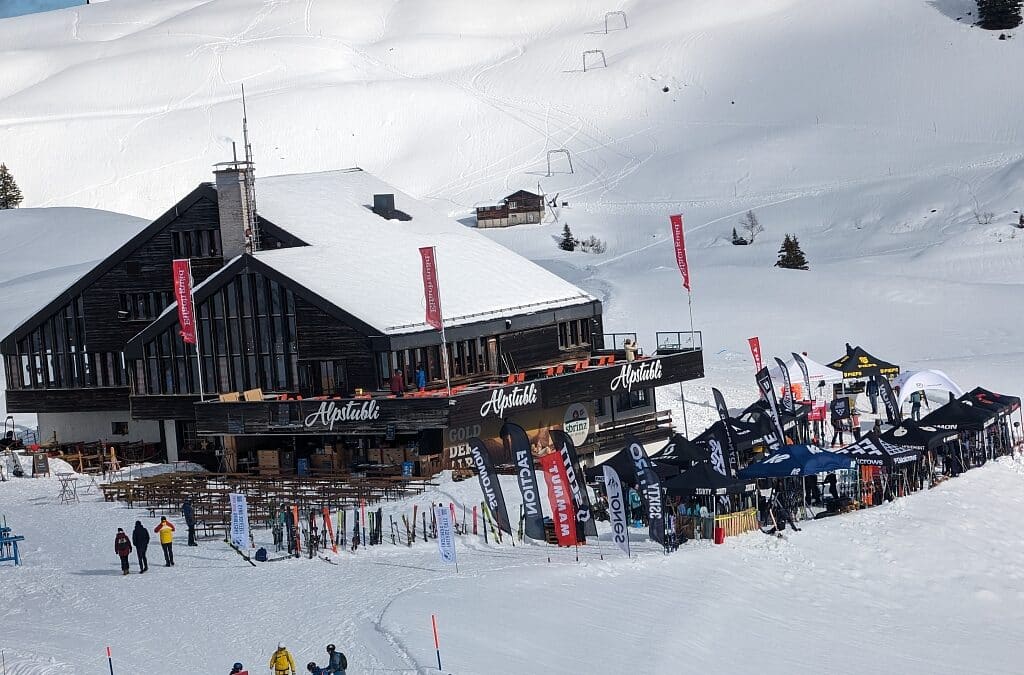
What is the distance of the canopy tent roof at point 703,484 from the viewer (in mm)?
28703

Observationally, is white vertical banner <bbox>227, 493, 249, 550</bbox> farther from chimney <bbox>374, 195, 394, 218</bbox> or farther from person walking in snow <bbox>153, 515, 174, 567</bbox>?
chimney <bbox>374, 195, 394, 218</bbox>

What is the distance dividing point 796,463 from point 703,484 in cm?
203

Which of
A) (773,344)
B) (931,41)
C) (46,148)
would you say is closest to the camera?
(773,344)

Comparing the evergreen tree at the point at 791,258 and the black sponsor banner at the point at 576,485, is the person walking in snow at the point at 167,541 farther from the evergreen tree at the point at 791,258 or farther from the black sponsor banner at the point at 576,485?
the evergreen tree at the point at 791,258

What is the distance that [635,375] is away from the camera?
143 ft

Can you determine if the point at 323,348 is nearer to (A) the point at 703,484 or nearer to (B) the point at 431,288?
(B) the point at 431,288

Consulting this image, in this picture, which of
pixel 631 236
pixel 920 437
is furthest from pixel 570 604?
pixel 631 236

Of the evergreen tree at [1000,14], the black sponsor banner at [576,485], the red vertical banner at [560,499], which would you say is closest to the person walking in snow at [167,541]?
the red vertical banner at [560,499]

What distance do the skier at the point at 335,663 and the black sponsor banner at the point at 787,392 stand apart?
809 inches

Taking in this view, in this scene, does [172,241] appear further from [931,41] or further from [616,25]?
[616,25]

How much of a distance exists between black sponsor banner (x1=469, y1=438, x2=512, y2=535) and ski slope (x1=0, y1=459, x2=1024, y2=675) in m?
0.53

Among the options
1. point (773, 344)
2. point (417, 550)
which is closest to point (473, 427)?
point (417, 550)

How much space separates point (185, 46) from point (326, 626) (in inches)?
6654

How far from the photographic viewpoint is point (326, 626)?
76.5 feet
